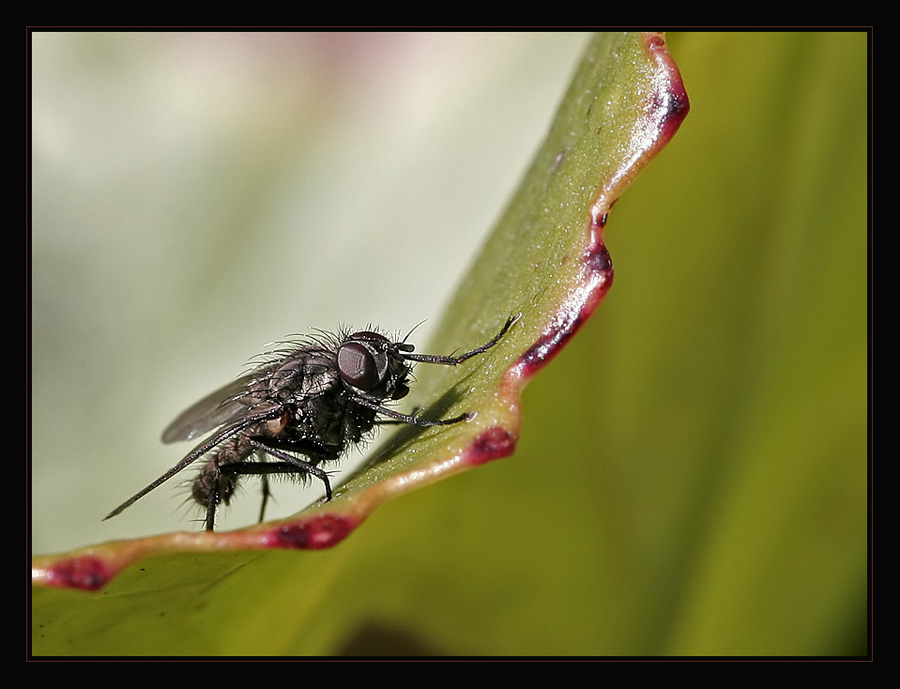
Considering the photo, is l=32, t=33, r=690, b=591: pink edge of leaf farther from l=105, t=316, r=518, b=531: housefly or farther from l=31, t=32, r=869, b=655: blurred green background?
l=105, t=316, r=518, b=531: housefly

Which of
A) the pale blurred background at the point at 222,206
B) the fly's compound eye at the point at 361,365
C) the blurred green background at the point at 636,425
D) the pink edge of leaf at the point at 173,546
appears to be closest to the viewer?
the pink edge of leaf at the point at 173,546

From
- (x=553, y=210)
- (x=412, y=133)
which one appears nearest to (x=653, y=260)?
(x=553, y=210)

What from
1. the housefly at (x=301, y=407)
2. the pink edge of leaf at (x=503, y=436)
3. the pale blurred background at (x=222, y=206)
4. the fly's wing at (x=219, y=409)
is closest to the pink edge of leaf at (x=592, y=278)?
the pink edge of leaf at (x=503, y=436)

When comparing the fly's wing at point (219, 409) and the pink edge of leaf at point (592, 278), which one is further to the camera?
the fly's wing at point (219, 409)

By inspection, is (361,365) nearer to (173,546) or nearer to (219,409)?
(219,409)

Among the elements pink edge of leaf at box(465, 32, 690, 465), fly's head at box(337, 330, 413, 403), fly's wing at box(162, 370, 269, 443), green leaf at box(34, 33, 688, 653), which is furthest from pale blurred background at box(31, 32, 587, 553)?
pink edge of leaf at box(465, 32, 690, 465)

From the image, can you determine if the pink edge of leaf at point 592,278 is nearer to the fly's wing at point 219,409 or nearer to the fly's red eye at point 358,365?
the fly's red eye at point 358,365

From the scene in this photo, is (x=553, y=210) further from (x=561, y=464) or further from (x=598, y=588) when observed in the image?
(x=598, y=588)
